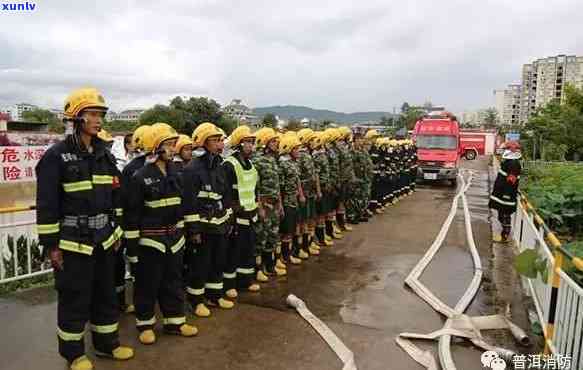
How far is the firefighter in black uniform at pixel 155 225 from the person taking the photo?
3.96 m

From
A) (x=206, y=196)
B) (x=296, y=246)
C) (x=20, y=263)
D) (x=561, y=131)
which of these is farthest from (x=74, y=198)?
(x=561, y=131)

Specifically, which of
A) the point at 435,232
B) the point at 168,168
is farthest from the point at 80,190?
the point at 435,232

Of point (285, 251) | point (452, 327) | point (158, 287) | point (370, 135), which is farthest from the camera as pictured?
point (370, 135)

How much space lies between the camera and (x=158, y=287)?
4.08 metres

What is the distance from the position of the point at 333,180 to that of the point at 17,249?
4.85m

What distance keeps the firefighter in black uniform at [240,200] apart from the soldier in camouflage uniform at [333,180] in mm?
2848

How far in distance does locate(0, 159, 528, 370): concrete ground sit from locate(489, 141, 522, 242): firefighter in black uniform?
3.80ft

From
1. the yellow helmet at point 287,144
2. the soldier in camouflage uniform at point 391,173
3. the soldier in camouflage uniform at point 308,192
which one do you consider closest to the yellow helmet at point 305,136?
the soldier in camouflage uniform at point 308,192

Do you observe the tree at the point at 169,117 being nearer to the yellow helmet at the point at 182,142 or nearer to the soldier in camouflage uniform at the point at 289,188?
the soldier in camouflage uniform at the point at 289,188

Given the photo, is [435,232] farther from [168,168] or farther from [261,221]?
[168,168]

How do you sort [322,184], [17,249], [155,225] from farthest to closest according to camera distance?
1. [322,184]
2. [17,249]
3. [155,225]

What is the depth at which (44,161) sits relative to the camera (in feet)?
10.7

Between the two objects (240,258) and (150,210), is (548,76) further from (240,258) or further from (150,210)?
(150,210)

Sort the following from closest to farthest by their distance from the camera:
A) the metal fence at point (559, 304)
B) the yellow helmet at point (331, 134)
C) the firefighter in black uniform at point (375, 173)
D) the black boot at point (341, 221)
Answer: the metal fence at point (559, 304)
the yellow helmet at point (331, 134)
the black boot at point (341, 221)
the firefighter in black uniform at point (375, 173)
